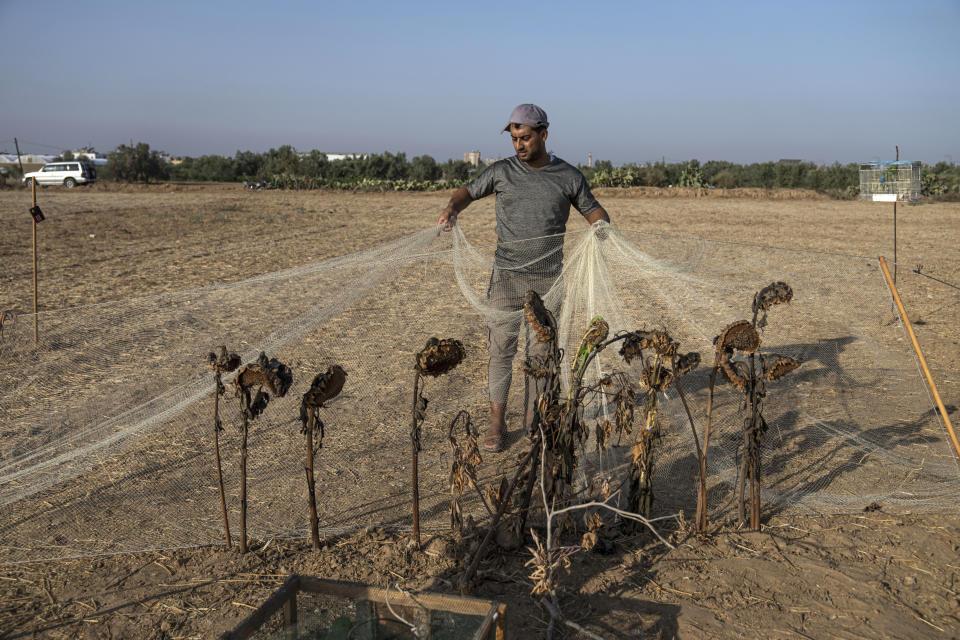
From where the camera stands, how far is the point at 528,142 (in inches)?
145

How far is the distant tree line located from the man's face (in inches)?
1031

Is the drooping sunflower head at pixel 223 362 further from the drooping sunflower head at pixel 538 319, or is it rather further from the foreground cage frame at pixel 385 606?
the drooping sunflower head at pixel 538 319

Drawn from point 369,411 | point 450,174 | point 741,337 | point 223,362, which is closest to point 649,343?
point 741,337

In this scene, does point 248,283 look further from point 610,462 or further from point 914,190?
point 914,190

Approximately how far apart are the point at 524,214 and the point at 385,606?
7.18ft

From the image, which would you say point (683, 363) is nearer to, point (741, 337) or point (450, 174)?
point (741, 337)

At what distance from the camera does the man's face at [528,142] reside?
3.67m

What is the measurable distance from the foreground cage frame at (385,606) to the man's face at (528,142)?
2281 millimetres

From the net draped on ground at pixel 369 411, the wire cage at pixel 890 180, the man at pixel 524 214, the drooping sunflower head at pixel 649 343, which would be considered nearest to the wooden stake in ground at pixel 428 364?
the net draped on ground at pixel 369 411

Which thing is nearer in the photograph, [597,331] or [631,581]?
[631,581]

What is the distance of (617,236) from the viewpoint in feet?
11.7

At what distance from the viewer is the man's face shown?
3668mm

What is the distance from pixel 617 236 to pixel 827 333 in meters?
1.65

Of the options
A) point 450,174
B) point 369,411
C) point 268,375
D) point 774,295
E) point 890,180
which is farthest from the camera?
point 450,174
